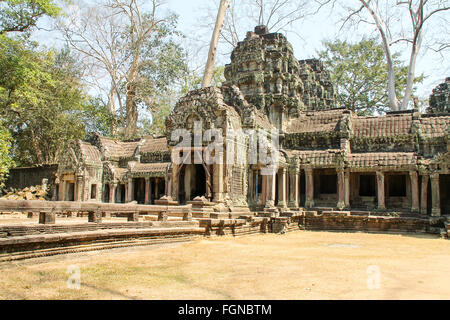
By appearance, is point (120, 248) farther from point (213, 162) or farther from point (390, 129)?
point (390, 129)

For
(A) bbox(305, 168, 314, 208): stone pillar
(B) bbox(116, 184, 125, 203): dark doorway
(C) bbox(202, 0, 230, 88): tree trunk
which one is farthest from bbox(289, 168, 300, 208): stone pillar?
(B) bbox(116, 184, 125, 203): dark doorway

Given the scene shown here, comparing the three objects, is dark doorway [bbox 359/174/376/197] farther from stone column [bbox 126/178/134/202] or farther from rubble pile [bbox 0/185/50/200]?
rubble pile [bbox 0/185/50/200]

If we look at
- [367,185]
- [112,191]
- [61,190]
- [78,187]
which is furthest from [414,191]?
[61,190]

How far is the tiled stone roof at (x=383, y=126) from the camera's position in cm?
1962

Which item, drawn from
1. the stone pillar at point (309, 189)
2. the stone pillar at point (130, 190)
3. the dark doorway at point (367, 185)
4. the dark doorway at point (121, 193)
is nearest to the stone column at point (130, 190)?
the stone pillar at point (130, 190)

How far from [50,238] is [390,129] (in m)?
17.8

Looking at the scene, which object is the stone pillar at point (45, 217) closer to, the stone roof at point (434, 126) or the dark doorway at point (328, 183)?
the dark doorway at point (328, 183)

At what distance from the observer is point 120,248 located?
8859 millimetres

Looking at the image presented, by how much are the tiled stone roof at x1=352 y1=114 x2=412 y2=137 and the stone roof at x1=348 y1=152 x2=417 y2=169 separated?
1440 mm

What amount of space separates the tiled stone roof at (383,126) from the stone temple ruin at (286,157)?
2.0 inches

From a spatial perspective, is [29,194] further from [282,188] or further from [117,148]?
[282,188]

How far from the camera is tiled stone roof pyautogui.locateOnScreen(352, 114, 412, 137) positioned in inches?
773

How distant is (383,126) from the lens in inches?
797
